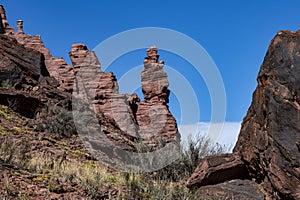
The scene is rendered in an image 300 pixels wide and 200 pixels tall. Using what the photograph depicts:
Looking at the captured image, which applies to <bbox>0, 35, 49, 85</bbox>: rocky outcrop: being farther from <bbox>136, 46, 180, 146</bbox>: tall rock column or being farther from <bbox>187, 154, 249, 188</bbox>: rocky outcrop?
<bbox>136, 46, 180, 146</bbox>: tall rock column

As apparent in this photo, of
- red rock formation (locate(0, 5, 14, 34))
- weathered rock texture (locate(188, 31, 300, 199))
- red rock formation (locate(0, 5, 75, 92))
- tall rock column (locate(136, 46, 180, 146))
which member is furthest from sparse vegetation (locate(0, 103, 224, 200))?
red rock formation (locate(0, 5, 14, 34))

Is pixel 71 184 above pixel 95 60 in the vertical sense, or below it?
below

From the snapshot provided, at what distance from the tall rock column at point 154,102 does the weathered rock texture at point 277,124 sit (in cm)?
4020

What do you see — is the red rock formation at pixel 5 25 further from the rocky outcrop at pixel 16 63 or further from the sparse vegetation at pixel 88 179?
the sparse vegetation at pixel 88 179

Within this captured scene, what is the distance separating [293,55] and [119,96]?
144ft

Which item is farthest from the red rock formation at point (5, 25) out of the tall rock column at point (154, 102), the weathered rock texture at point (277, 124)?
the weathered rock texture at point (277, 124)

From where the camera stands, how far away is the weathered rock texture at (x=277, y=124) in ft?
25.6

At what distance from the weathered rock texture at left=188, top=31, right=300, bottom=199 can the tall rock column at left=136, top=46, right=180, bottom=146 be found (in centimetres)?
4020

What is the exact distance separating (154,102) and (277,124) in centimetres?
4859

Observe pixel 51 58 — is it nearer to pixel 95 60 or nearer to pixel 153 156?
pixel 95 60

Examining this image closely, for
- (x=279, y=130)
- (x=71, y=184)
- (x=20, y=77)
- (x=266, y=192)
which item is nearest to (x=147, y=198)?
(x=71, y=184)

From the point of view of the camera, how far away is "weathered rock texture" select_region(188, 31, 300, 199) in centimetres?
780

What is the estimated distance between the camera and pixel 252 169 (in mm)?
9930

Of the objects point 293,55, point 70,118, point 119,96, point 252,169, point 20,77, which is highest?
point 119,96
